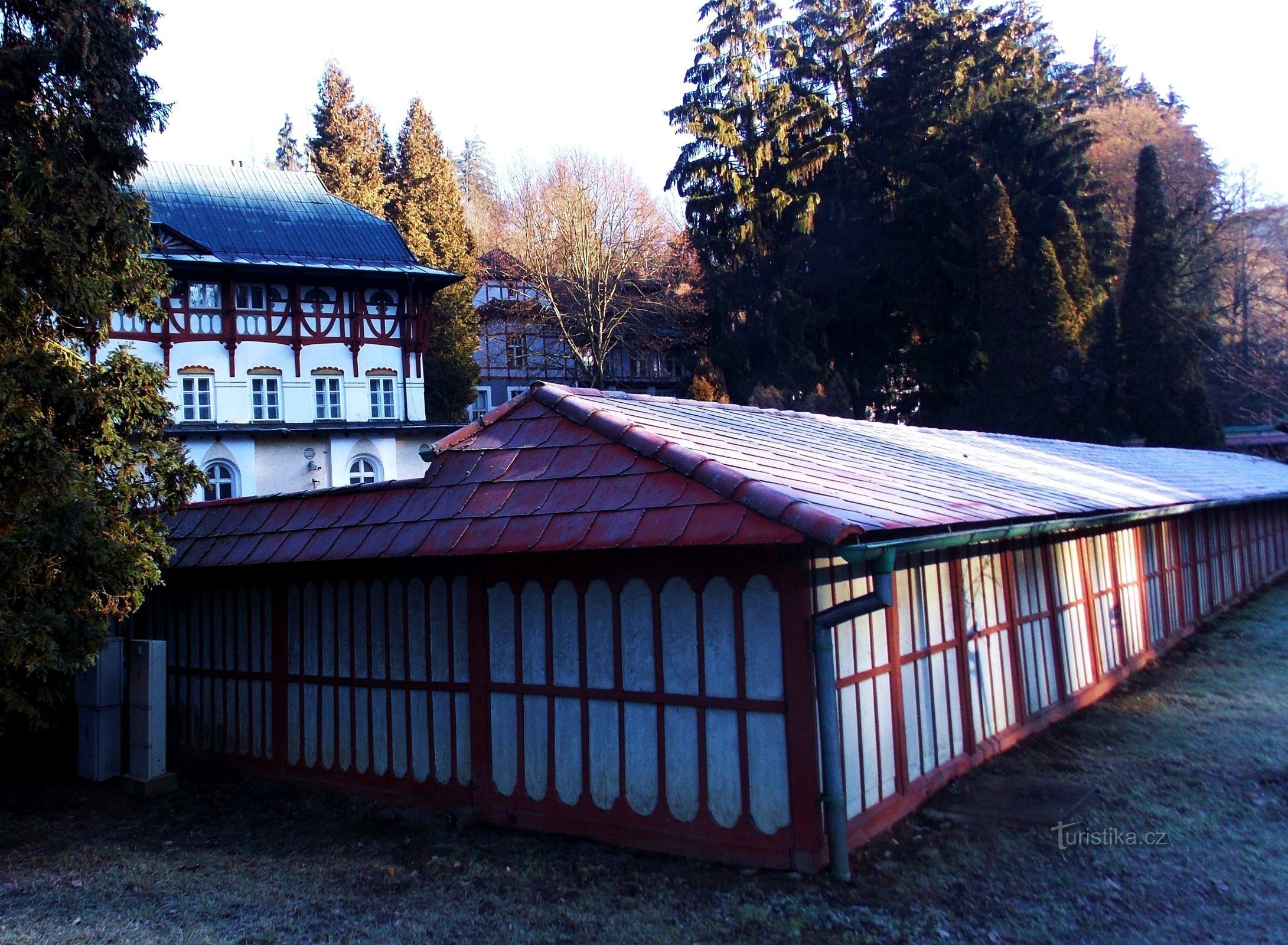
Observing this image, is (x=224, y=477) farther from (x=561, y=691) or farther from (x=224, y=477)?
(x=561, y=691)

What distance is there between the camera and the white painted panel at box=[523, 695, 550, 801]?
7.32 m

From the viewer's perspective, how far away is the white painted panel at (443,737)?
26.1 feet

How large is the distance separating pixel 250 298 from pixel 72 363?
2358 centimetres

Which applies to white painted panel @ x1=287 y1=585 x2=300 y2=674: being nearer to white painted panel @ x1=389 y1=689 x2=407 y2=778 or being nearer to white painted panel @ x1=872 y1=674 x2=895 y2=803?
white painted panel @ x1=389 y1=689 x2=407 y2=778

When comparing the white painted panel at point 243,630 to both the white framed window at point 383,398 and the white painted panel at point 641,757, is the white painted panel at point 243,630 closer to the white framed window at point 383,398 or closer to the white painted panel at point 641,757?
the white painted panel at point 641,757

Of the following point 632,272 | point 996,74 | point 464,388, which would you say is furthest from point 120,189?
point 996,74

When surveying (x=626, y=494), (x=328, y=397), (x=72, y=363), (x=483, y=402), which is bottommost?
(x=626, y=494)

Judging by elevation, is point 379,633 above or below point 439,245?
below

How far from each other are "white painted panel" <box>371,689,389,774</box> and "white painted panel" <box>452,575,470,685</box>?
0.91 m

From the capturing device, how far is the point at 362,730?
868 cm

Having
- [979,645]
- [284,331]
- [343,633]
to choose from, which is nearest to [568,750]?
[343,633]

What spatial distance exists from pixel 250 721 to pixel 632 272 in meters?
33.5

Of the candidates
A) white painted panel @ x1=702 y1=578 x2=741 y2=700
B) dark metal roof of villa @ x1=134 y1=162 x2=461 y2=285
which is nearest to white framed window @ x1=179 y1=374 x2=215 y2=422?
dark metal roof of villa @ x1=134 y1=162 x2=461 y2=285

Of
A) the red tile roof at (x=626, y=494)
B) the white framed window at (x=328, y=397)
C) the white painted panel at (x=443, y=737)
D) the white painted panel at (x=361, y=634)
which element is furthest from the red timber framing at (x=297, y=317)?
the white painted panel at (x=443, y=737)
